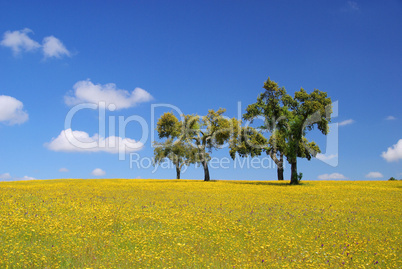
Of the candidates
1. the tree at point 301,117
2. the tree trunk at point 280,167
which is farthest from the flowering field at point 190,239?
the tree trunk at point 280,167

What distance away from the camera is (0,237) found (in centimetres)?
1171

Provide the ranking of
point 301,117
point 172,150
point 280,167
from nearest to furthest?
point 301,117 → point 280,167 → point 172,150

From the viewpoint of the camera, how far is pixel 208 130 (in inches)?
→ 2400

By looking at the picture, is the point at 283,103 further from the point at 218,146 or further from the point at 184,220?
the point at 184,220

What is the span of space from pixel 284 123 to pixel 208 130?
16310mm

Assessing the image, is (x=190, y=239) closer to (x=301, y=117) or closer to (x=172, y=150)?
(x=301, y=117)

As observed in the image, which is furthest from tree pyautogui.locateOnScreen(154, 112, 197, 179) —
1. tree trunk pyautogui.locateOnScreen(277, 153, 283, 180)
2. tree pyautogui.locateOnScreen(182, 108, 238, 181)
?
tree trunk pyautogui.locateOnScreen(277, 153, 283, 180)

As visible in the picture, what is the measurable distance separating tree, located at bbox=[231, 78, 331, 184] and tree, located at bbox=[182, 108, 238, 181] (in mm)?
5775

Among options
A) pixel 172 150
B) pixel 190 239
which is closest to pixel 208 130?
pixel 172 150

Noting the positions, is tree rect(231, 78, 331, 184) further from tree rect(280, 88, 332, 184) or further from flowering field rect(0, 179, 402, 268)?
flowering field rect(0, 179, 402, 268)

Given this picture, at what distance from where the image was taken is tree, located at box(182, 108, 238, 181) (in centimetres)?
5931

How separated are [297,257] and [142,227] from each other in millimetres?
6659

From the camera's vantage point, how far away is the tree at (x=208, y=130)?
59.3 meters

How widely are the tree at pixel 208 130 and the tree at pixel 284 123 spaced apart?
578cm
